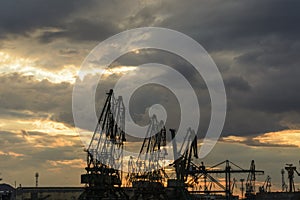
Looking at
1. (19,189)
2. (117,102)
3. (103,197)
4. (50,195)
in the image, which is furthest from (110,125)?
(19,189)

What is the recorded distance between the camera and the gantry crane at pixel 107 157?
130m

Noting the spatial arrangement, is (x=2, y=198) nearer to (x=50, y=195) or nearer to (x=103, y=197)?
(x=50, y=195)

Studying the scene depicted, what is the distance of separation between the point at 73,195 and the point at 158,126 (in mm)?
39262

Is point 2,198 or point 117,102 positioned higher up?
point 117,102

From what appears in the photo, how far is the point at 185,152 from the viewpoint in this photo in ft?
545

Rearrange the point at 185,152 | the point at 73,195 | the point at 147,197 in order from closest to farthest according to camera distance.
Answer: the point at 147,197, the point at 185,152, the point at 73,195

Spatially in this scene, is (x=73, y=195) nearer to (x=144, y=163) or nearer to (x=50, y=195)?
(x=50, y=195)

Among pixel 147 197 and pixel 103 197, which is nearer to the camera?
pixel 103 197

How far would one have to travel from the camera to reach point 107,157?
431 feet

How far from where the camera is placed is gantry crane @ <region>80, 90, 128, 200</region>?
12975 cm

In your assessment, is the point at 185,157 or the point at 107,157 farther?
the point at 185,157

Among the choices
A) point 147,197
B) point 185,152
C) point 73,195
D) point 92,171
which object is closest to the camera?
point 92,171

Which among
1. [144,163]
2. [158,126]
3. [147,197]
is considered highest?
[158,126]

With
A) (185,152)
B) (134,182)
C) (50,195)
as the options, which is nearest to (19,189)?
(50,195)
